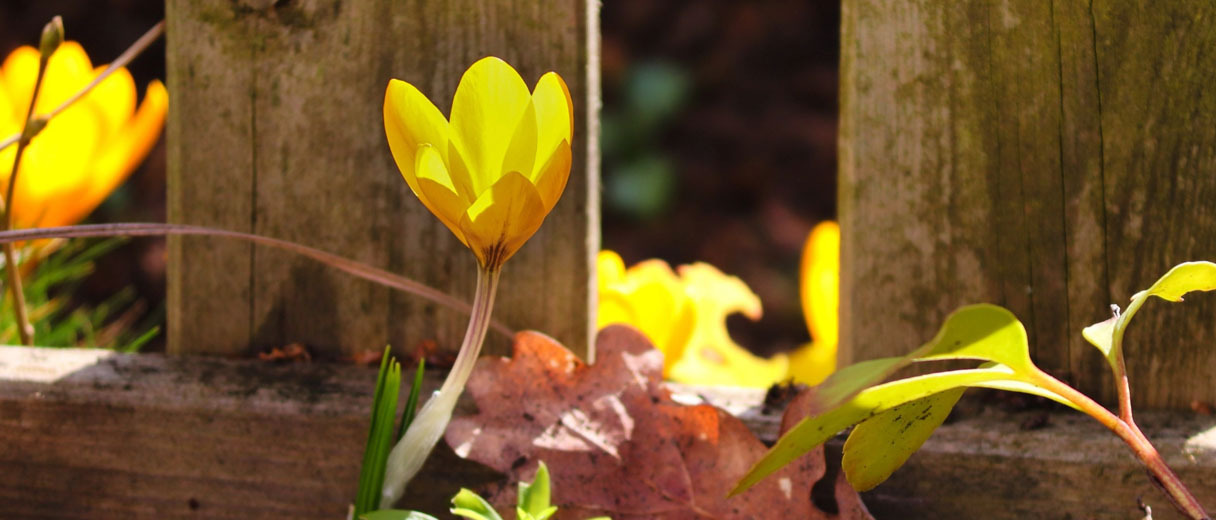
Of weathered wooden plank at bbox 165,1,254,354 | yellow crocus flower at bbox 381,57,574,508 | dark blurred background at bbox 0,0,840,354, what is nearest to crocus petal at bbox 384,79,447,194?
yellow crocus flower at bbox 381,57,574,508

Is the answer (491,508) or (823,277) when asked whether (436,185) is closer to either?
(491,508)

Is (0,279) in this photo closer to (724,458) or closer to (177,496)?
(177,496)

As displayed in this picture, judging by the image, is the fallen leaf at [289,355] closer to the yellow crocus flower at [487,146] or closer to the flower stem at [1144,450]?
the yellow crocus flower at [487,146]

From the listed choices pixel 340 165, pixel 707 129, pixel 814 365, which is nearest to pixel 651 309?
pixel 814 365

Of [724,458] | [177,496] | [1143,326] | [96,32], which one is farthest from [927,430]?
[96,32]

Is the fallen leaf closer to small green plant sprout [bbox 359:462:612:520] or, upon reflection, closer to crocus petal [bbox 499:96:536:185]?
small green plant sprout [bbox 359:462:612:520]

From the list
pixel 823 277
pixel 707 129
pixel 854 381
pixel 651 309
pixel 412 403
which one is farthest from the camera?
pixel 707 129

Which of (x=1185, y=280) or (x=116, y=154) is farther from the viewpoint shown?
(x=116, y=154)
